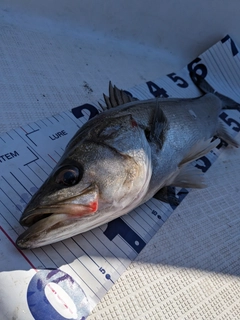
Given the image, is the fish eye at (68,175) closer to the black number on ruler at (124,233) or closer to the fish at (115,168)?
the fish at (115,168)

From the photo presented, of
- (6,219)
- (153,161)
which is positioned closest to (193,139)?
(153,161)

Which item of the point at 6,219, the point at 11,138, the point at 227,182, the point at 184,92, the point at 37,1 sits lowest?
the point at 6,219

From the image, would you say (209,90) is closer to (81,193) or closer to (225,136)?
(225,136)

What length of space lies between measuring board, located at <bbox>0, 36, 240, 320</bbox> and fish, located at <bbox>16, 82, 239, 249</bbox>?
9cm

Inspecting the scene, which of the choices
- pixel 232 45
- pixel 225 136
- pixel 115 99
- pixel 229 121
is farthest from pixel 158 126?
pixel 232 45

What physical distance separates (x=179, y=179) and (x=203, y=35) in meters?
1.79

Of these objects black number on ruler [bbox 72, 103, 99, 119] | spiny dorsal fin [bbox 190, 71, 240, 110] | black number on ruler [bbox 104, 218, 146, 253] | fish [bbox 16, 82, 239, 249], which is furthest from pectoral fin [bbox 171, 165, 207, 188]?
spiny dorsal fin [bbox 190, 71, 240, 110]

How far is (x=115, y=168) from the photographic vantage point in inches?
51.6

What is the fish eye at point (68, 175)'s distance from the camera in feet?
3.95

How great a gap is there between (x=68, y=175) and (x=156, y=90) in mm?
1440

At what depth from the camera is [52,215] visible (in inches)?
45.1

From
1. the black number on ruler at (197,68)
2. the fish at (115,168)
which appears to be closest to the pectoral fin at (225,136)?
the fish at (115,168)

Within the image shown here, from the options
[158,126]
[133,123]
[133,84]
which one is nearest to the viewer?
[133,123]

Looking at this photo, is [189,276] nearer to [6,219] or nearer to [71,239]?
[71,239]
